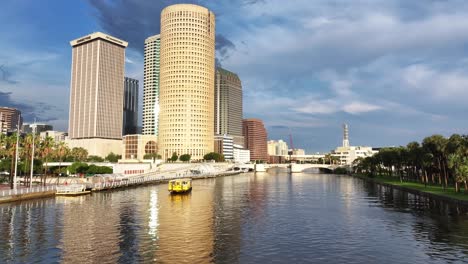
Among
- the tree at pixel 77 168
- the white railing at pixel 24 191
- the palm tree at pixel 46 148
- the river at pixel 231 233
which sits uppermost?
the palm tree at pixel 46 148

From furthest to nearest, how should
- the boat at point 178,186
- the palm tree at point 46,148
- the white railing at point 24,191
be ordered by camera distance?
the palm tree at point 46,148 < the boat at point 178,186 < the white railing at point 24,191

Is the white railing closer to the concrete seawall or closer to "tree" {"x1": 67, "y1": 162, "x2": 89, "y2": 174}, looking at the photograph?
the concrete seawall

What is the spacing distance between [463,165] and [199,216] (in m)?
70.5

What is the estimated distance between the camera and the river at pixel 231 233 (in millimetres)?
46375

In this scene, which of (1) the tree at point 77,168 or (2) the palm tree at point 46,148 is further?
(1) the tree at point 77,168

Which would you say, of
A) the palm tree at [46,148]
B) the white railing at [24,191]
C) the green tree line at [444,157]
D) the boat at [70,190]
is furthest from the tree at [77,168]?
the green tree line at [444,157]

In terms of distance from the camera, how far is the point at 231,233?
6050 centimetres

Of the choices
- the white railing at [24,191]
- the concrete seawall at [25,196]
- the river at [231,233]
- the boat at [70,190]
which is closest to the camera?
the river at [231,233]

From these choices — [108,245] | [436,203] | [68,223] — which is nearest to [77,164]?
[68,223]

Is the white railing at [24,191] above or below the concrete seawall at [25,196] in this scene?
above

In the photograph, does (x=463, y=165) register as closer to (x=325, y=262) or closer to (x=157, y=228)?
(x=325, y=262)

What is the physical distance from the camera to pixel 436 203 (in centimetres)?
9719

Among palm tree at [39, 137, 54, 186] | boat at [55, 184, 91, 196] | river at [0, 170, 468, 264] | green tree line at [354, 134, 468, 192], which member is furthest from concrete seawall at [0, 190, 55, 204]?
green tree line at [354, 134, 468, 192]

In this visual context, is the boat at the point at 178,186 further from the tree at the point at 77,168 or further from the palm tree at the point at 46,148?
the tree at the point at 77,168
